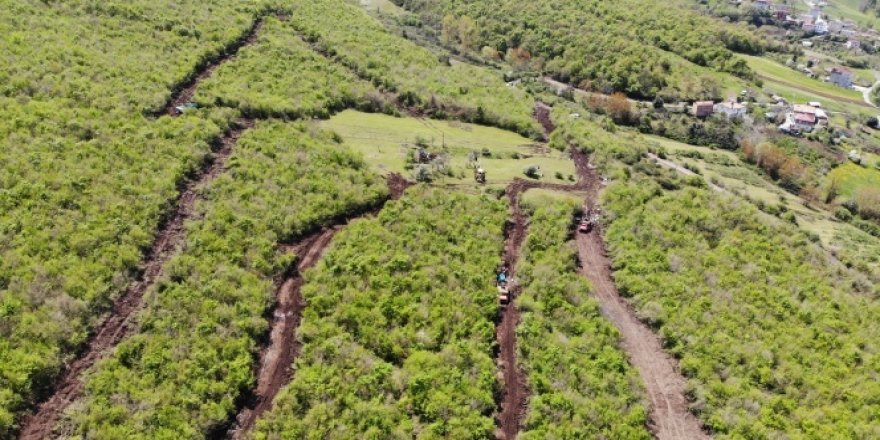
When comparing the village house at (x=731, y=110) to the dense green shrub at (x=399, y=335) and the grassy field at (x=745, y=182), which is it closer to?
the grassy field at (x=745, y=182)

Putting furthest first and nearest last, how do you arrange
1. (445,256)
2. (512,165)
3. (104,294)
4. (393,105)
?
(393,105)
(512,165)
(445,256)
(104,294)

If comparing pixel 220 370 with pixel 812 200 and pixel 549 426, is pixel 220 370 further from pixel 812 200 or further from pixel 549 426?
pixel 812 200

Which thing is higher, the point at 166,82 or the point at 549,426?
the point at 166,82

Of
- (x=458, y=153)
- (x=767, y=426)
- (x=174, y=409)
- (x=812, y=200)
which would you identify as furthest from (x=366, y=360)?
(x=812, y=200)

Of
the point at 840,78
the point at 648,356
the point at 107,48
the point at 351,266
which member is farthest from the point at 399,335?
the point at 840,78

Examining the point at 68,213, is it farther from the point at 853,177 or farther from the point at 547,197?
the point at 853,177

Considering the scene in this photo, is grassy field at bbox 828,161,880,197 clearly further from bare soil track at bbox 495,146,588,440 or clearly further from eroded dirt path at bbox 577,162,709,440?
bare soil track at bbox 495,146,588,440

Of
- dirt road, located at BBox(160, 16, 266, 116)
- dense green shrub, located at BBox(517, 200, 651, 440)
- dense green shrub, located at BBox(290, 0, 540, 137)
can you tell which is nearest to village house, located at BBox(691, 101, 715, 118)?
dense green shrub, located at BBox(290, 0, 540, 137)
